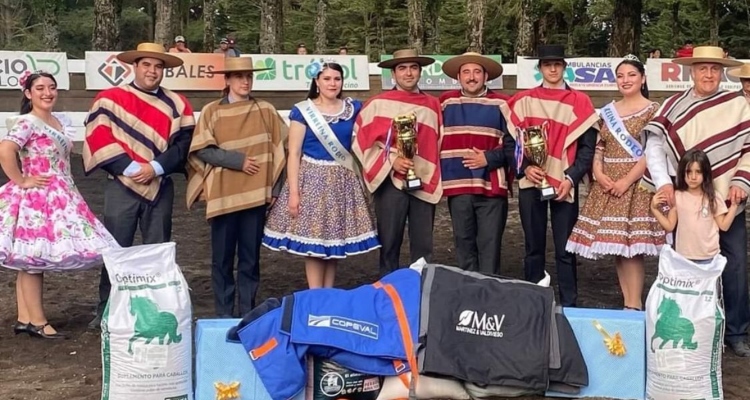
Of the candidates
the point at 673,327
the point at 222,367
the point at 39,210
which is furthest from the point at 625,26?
the point at 222,367

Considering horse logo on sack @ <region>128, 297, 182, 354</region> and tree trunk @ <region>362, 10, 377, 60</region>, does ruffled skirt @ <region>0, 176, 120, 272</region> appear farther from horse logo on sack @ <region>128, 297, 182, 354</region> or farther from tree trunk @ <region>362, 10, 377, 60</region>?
tree trunk @ <region>362, 10, 377, 60</region>

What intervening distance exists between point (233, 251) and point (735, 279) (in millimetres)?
2883

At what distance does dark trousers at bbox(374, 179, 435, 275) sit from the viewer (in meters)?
5.40

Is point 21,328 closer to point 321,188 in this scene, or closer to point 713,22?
point 321,188

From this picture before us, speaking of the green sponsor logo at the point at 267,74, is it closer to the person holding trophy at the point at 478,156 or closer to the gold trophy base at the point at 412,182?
the person holding trophy at the point at 478,156

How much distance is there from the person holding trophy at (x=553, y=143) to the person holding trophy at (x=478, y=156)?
0.13 m

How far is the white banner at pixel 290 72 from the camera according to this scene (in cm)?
1366

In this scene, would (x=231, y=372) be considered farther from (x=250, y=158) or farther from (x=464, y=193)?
(x=464, y=193)

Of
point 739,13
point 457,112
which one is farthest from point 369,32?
point 457,112

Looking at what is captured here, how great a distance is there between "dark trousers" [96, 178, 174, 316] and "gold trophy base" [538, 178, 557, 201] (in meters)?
2.23

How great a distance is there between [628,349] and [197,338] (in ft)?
6.61

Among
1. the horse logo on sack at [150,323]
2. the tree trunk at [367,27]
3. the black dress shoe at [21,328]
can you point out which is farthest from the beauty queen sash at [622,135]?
the tree trunk at [367,27]

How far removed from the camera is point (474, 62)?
5.50 metres

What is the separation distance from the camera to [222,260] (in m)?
5.30
